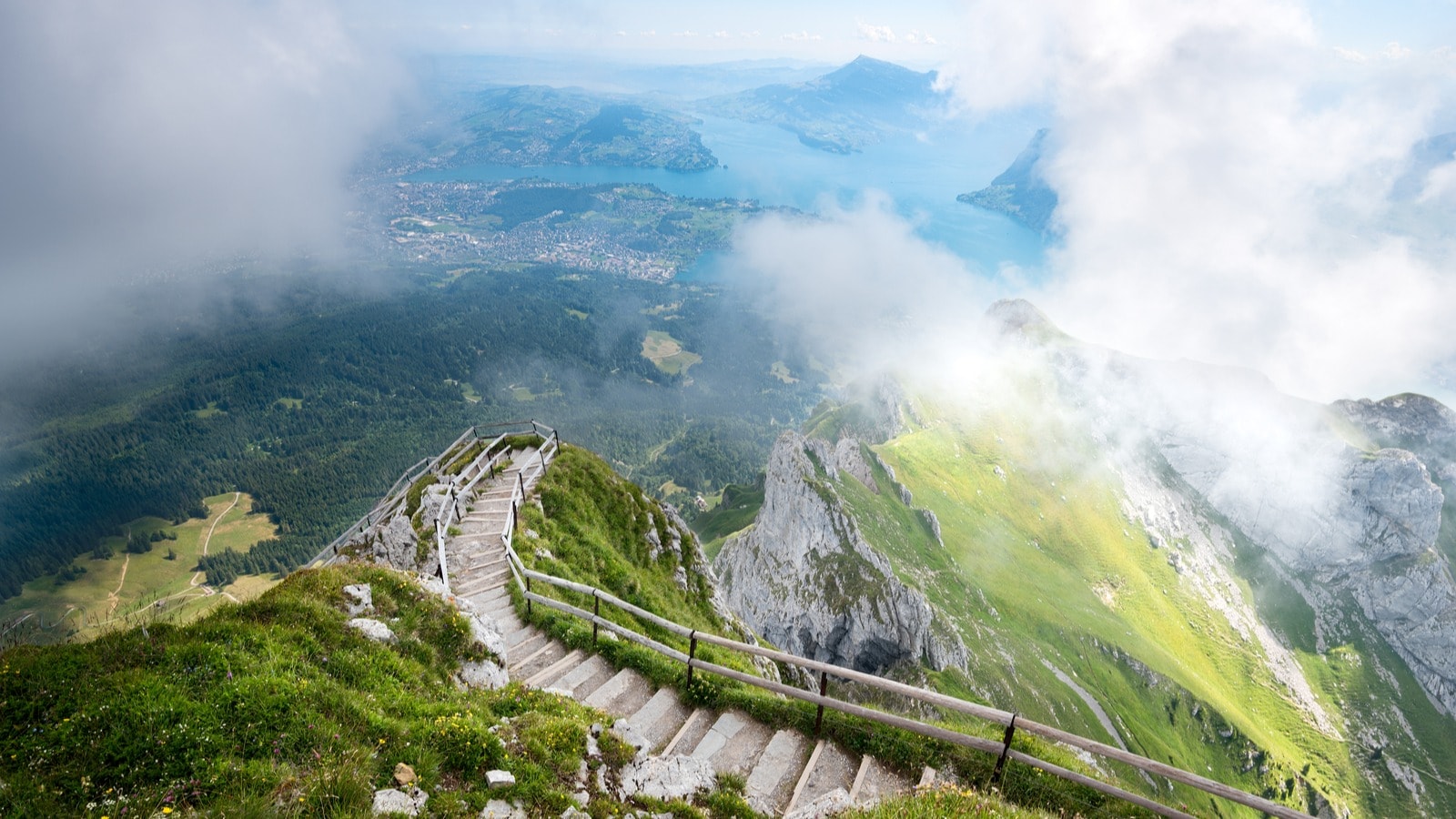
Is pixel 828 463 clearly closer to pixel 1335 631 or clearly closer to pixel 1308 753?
pixel 1308 753

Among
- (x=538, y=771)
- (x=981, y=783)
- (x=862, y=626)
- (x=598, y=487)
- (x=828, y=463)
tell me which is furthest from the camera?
(x=828, y=463)

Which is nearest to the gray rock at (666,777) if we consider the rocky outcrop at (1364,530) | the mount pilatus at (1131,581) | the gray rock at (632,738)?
the gray rock at (632,738)

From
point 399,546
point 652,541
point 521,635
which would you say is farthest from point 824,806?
point 652,541

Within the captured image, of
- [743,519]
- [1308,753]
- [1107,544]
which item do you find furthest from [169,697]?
[1308,753]

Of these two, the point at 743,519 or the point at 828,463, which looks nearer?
the point at 828,463

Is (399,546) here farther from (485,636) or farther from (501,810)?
(501,810)

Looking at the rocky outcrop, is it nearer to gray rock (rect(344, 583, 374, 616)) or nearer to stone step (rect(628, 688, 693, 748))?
stone step (rect(628, 688, 693, 748))

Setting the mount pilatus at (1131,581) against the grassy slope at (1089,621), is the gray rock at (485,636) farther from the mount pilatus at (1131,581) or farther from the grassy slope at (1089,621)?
the grassy slope at (1089,621)
